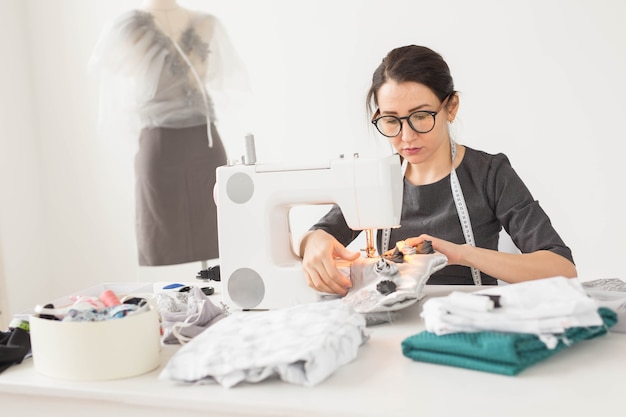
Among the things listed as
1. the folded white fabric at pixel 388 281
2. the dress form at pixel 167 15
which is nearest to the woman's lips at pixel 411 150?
the folded white fabric at pixel 388 281

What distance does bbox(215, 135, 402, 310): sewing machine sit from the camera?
162 cm

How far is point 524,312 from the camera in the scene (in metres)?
1.18

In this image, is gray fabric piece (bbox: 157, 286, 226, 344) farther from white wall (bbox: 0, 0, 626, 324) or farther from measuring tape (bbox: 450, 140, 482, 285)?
white wall (bbox: 0, 0, 626, 324)

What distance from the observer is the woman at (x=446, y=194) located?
1748mm

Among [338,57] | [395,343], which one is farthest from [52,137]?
[395,343]

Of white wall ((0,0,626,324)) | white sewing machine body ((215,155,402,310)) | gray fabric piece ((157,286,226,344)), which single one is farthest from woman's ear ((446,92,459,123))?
white wall ((0,0,626,324))

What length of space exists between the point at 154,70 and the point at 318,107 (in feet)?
2.98

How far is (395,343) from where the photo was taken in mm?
1360

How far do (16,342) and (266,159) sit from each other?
2796 millimetres

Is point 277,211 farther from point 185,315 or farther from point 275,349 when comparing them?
point 275,349

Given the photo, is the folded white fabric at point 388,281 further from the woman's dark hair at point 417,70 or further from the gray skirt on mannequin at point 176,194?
the gray skirt on mannequin at point 176,194

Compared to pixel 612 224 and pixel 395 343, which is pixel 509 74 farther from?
pixel 395 343

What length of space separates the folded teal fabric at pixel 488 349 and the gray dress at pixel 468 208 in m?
0.84

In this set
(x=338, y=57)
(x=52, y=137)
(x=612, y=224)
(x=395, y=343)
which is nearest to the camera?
(x=395, y=343)
